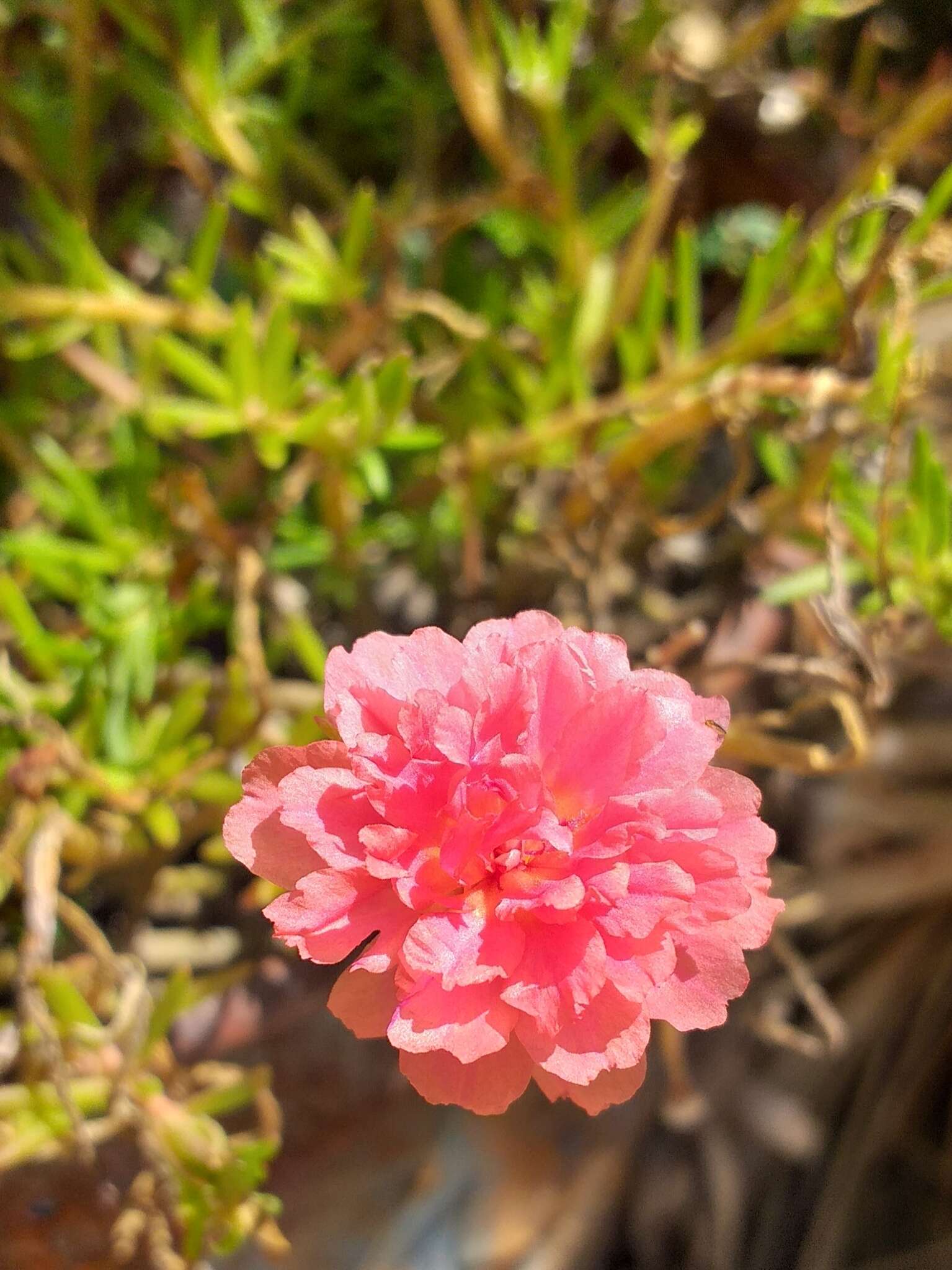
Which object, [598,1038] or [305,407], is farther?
[305,407]

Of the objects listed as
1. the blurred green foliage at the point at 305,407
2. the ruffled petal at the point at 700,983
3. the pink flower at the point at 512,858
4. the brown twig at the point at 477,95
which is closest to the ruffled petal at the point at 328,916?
the pink flower at the point at 512,858

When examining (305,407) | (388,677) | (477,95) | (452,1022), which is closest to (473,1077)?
(452,1022)

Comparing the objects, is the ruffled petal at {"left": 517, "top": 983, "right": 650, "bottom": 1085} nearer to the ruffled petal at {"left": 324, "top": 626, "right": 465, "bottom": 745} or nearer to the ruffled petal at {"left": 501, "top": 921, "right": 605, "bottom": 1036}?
the ruffled petal at {"left": 501, "top": 921, "right": 605, "bottom": 1036}

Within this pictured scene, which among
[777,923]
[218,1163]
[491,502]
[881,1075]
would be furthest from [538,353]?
[881,1075]

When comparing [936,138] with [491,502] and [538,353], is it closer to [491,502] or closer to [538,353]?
[538,353]

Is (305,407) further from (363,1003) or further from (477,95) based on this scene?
(363,1003)
